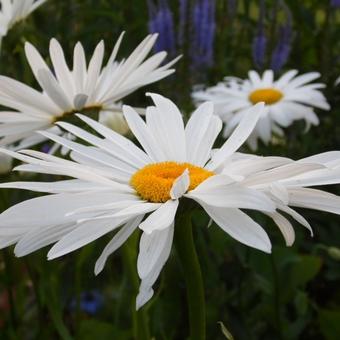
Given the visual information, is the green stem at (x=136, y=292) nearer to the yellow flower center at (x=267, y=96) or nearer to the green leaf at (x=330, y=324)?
the green leaf at (x=330, y=324)

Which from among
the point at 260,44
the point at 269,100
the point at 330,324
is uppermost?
the point at 260,44

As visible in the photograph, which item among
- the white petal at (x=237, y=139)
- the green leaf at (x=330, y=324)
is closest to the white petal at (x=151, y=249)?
the white petal at (x=237, y=139)

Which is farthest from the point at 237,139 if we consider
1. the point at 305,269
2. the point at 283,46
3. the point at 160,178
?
the point at 283,46

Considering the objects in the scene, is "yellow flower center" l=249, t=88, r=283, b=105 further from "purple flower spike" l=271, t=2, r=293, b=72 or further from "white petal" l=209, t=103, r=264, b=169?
"white petal" l=209, t=103, r=264, b=169

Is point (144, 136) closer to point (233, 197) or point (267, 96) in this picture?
point (233, 197)

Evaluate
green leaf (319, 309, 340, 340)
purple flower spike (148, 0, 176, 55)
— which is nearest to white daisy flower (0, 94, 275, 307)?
green leaf (319, 309, 340, 340)

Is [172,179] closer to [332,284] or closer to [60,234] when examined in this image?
[60,234]
